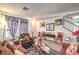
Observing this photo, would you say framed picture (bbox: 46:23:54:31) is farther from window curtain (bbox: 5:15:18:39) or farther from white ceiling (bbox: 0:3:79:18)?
window curtain (bbox: 5:15:18:39)

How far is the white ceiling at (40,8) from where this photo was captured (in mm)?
1658

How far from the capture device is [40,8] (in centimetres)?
168

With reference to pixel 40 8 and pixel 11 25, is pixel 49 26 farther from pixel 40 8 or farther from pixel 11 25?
pixel 11 25

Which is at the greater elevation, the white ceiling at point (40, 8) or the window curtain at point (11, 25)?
the white ceiling at point (40, 8)

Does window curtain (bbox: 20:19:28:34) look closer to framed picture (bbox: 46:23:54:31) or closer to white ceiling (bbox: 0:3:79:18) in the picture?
white ceiling (bbox: 0:3:79:18)

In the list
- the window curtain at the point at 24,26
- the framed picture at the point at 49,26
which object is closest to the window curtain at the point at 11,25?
the window curtain at the point at 24,26

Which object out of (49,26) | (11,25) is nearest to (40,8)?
(49,26)

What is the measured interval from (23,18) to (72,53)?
614 millimetres

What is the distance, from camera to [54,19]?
1.66 metres

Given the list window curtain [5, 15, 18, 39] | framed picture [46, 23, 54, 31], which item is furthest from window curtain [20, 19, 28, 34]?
framed picture [46, 23, 54, 31]

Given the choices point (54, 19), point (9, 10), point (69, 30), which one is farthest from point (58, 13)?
point (9, 10)

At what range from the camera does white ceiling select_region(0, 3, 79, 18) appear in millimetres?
1658

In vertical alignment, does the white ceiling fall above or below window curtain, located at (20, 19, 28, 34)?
above

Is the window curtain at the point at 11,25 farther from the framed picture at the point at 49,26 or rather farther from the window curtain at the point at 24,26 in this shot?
the framed picture at the point at 49,26
